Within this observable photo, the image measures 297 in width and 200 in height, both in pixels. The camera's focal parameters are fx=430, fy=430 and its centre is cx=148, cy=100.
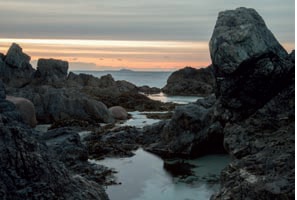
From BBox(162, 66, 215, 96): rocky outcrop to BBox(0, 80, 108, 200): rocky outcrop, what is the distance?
152 ft

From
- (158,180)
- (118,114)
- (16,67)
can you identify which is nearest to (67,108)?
(118,114)

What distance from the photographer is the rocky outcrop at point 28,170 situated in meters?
6.76

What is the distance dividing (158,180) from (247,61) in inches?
162

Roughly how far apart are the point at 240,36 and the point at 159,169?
15.9ft

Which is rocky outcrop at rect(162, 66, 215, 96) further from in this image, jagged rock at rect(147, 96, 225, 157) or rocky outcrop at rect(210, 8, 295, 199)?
rocky outcrop at rect(210, 8, 295, 199)

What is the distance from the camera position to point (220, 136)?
49.3 feet

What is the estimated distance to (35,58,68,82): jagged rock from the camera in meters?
55.8

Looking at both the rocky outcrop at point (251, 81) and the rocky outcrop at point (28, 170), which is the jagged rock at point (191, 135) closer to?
the rocky outcrop at point (251, 81)

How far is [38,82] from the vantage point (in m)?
54.6

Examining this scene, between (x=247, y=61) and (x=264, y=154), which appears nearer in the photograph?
(x=264, y=154)

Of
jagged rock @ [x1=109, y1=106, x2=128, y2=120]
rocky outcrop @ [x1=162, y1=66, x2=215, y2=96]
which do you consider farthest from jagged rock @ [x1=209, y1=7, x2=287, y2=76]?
rocky outcrop @ [x1=162, y1=66, x2=215, y2=96]

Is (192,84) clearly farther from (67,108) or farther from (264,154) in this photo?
(264,154)

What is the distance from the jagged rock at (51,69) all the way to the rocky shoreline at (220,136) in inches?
1365

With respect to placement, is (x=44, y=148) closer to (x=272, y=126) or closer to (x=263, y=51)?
(x=272, y=126)
